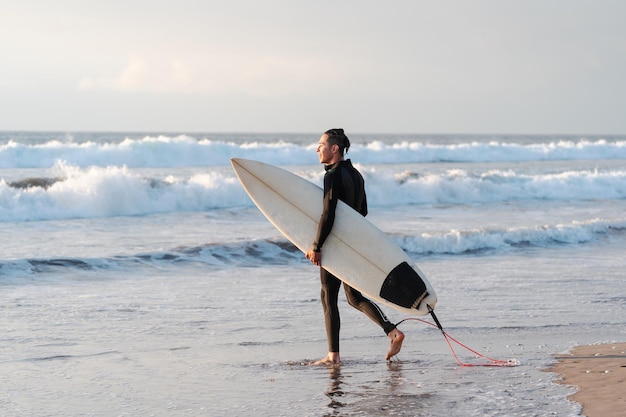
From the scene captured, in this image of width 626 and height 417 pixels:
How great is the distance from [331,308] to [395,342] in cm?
46

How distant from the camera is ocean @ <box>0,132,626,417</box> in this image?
473cm

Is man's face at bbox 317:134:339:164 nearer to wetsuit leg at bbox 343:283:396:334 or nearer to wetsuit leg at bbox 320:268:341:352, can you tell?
wetsuit leg at bbox 320:268:341:352

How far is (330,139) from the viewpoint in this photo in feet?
17.6

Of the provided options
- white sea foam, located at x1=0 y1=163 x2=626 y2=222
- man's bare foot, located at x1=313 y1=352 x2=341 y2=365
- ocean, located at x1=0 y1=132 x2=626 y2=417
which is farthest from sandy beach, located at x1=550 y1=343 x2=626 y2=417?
white sea foam, located at x1=0 y1=163 x2=626 y2=222

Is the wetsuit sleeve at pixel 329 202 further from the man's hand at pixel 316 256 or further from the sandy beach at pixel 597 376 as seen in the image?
the sandy beach at pixel 597 376

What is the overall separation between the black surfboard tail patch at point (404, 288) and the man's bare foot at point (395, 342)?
240 mm

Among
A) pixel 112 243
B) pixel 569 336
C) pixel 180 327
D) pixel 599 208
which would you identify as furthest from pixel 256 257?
pixel 599 208

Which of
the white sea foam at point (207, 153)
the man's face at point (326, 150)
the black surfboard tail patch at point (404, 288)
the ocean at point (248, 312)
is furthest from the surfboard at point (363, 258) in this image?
the white sea foam at point (207, 153)

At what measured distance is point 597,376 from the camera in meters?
5.10

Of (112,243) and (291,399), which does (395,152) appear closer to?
(112,243)

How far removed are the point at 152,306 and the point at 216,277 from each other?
1.97m

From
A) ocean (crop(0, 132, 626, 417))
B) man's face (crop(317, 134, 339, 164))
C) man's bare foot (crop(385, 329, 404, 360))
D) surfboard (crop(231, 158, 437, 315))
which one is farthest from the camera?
surfboard (crop(231, 158, 437, 315))

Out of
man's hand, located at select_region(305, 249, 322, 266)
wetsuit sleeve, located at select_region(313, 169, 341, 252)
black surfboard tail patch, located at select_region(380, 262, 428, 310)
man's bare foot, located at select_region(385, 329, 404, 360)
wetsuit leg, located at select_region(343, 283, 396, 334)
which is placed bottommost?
man's bare foot, located at select_region(385, 329, 404, 360)

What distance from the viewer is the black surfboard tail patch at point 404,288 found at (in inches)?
223
